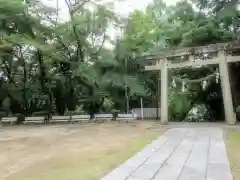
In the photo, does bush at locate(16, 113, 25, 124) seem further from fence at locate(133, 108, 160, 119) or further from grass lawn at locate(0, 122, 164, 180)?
grass lawn at locate(0, 122, 164, 180)

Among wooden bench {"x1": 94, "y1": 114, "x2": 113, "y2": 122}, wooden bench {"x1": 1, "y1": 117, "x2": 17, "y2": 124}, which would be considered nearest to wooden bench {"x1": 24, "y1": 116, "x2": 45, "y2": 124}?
wooden bench {"x1": 1, "y1": 117, "x2": 17, "y2": 124}

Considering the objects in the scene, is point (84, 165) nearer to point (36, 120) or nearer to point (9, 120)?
point (36, 120)

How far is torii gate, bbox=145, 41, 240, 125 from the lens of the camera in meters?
11.9

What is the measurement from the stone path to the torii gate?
4601 millimetres

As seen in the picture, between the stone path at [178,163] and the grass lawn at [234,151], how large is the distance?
0.36 feet

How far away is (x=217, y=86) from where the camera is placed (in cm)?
1634

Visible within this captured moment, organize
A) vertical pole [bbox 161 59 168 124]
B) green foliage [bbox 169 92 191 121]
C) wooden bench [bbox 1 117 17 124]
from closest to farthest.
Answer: vertical pole [bbox 161 59 168 124] → wooden bench [bbox 1 117 17 124] → green foliage [bbox 169 92 191 121]

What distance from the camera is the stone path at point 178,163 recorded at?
4.66 meters

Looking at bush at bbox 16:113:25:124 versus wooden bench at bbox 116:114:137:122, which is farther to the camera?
bush at bbox 16:113:25:124

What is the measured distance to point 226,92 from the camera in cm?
1195

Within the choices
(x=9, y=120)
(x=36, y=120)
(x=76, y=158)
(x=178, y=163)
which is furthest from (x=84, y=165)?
(x=9, y=120)

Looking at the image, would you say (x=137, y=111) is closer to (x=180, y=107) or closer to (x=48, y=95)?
(x=180, y=107)

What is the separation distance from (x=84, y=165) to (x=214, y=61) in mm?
9054

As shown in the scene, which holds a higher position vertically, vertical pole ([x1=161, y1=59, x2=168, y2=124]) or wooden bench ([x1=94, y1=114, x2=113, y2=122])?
vertical pole ([x1=161, y1=59, x2=168, y2=124])
